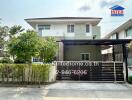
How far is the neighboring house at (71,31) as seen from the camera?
2558 centimetres

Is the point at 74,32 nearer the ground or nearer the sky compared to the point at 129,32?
nearer the ground

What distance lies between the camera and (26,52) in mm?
14328

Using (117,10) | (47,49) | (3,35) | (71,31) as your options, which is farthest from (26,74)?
(117,10)

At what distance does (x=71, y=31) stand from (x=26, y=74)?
13.6 m

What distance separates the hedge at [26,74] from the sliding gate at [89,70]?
189cm

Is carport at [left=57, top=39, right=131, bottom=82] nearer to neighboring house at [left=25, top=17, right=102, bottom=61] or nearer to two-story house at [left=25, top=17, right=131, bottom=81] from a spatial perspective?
two-story house at [left=25, top=17, right=131, bottom=81]

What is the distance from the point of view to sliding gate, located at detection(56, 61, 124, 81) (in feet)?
54.1

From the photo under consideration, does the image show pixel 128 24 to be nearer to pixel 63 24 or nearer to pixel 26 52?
pixel 63 24

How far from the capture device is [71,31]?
1088 inches

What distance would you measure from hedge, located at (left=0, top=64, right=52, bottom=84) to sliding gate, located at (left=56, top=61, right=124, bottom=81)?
189 cm

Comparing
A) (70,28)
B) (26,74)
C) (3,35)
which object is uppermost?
(70,28)

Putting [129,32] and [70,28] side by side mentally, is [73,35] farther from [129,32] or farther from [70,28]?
[129,32]

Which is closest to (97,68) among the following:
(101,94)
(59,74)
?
(59,74)

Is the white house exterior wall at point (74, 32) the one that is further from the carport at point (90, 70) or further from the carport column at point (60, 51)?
the carport at point (90, 70)
